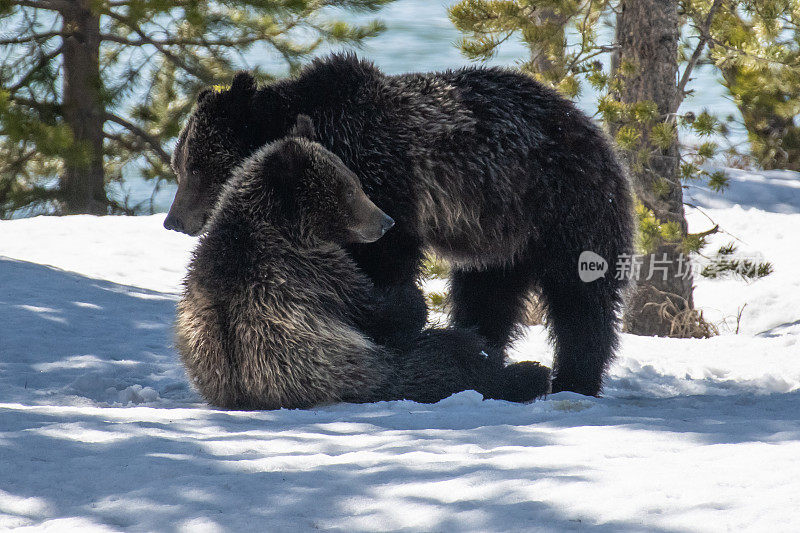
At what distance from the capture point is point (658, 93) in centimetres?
796

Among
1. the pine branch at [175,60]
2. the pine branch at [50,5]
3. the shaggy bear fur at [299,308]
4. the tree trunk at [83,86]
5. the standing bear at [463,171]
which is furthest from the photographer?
the pine branch at [175,60]

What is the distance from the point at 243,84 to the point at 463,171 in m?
1.29

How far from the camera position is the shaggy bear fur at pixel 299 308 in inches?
161

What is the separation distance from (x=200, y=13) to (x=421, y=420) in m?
9.94

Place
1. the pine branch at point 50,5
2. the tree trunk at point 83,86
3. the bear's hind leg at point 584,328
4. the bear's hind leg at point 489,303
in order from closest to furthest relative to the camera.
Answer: the bear's hind leg at point 584,328
the bear's hind leg at point 489,303
the pine branch at point 50,5
the tree trunk at point 83,86

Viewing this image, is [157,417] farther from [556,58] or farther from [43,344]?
[556,58]

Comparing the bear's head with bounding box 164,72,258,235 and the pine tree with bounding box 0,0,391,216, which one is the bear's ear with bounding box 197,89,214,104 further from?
the pine tree with bounding box 0,0,391,216

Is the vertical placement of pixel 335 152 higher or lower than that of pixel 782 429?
higher

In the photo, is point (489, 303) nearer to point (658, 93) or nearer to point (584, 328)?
point (584, 328)

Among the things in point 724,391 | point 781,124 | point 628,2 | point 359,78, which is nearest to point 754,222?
point 781,124

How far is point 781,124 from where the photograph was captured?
15.8 m

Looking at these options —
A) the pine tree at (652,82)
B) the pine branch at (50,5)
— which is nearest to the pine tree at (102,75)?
the pine branch at (50,5)

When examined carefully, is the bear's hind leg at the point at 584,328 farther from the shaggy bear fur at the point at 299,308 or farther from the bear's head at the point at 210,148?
the bear's head at the point at 210,148

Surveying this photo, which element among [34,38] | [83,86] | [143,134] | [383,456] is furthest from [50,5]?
[383,456]
